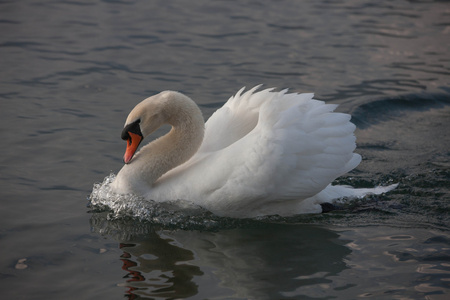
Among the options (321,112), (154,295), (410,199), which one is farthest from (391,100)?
(154,295)

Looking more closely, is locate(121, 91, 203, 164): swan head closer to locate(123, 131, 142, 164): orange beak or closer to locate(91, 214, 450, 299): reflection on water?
locate(123, 131, 142, 164): orange beak

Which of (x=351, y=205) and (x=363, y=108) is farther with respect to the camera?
(x=363, y=108)

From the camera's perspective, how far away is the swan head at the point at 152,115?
6230 millimetres

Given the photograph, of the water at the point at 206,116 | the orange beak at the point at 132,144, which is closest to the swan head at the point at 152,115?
the orange beak at the point at 132,144

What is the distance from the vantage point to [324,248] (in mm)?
5859

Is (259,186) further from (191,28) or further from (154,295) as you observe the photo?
(191,28)

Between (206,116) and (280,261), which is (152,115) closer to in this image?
(280,261)

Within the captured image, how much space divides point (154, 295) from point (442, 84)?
23.7 ft

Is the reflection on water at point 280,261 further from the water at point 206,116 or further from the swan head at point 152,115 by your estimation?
the swan head at point 152,115

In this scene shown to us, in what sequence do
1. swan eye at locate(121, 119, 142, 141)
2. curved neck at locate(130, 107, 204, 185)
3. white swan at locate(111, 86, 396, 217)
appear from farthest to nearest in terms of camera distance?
curved neck at locate(130, 107, 204, 185), swan eye at locate(121, 119, 142, 141), white swan at locate(111, 86, 396, 217)

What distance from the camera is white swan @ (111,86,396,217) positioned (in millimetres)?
6004

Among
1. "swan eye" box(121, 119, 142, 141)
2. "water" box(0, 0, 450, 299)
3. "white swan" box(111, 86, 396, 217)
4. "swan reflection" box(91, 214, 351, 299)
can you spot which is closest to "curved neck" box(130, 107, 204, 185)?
"white swan" box(111, 86, 396, 217)

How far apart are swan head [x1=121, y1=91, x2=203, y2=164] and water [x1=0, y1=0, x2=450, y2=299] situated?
0.73 m

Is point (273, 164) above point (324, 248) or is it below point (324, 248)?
above
